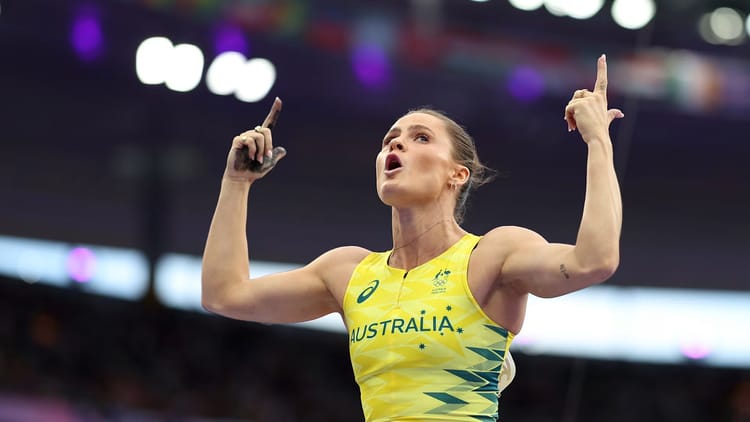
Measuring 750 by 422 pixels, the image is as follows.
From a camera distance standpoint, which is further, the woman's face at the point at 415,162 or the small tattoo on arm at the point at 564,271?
the woman's face at the point at 415,162

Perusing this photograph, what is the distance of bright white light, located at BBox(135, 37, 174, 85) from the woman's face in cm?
634

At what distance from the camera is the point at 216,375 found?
1033cm

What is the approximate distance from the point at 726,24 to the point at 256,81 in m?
4.02

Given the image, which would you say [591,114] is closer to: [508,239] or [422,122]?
[508,239]

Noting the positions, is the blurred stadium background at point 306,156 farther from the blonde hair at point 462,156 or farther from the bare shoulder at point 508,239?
the bare shoulder at point 508,239

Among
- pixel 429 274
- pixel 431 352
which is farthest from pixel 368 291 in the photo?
pixel 431 352

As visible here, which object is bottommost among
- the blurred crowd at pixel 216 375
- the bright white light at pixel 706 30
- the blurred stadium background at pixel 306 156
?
the blurred crowd at pixel 216 375

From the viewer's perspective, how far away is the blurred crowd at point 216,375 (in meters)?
9.16

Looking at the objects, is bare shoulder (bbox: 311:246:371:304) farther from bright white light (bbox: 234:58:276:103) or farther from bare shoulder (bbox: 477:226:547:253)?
bright white light (bbox: 234:58:276:103)

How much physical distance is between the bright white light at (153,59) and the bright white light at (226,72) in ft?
1.30

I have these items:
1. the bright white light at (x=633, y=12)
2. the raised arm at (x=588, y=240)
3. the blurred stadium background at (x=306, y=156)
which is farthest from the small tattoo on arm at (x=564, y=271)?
the bright white light at (x=633, y=12)

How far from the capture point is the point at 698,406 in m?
10.7

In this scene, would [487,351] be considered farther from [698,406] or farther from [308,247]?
[698,406]

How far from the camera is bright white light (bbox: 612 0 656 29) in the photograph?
839 cm
